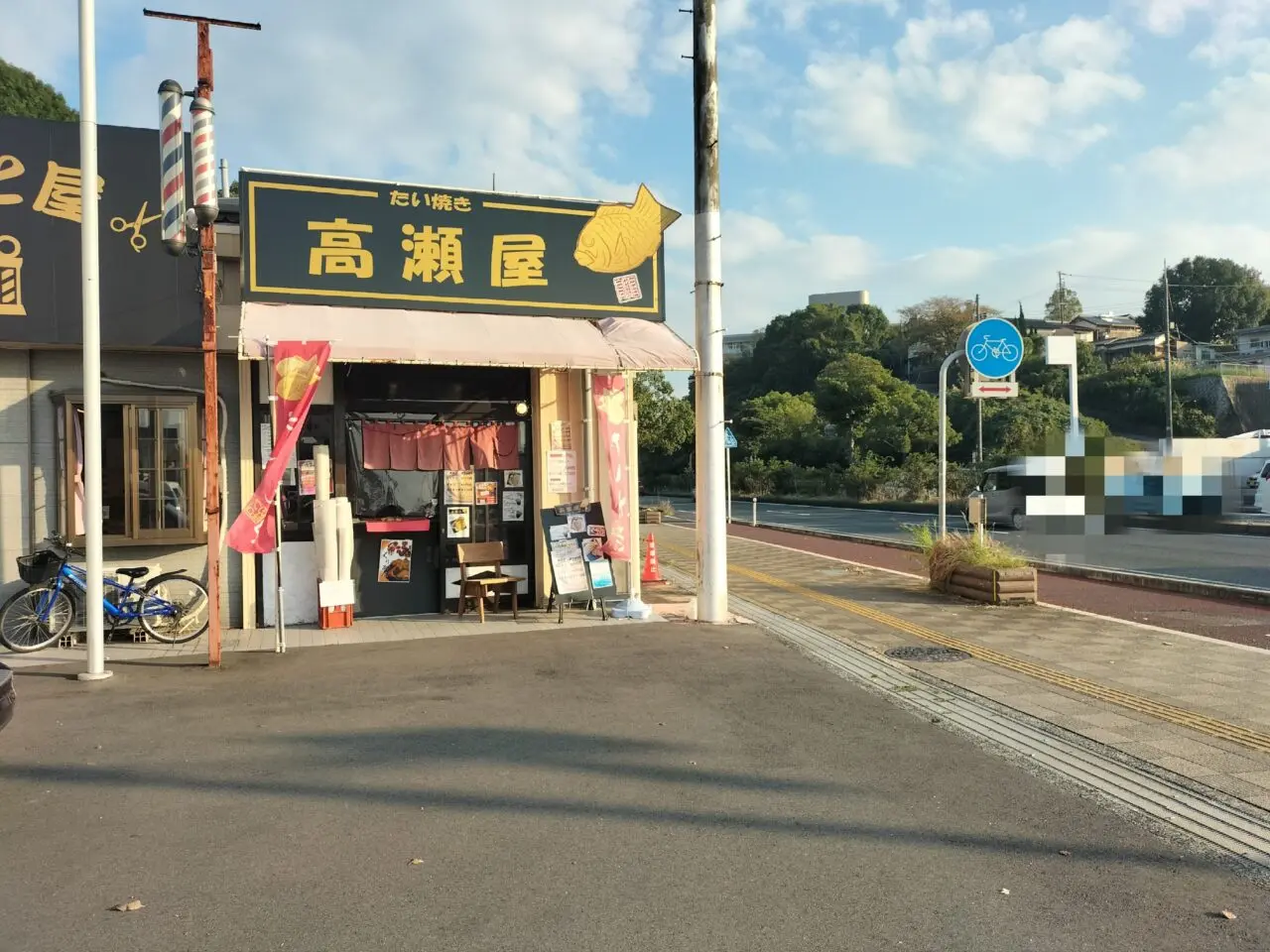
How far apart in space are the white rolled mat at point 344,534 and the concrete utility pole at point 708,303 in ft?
12.8

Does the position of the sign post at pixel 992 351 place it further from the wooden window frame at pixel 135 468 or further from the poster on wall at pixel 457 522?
the wooden window frame at pixel 135 468

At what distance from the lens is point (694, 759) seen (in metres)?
5.73

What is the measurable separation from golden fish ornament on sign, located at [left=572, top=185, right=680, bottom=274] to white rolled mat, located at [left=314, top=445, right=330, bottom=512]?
389cm

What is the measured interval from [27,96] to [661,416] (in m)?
22.6

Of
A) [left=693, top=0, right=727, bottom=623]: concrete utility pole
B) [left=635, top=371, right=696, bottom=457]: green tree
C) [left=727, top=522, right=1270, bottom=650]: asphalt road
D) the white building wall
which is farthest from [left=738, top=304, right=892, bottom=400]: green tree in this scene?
the white building wall

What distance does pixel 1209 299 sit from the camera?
76.0 meters

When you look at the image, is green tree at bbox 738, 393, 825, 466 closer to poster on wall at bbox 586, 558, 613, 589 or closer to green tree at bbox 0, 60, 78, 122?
green tree at bbox 0, 60, 78, 122

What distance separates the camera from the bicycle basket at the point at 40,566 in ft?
29.9

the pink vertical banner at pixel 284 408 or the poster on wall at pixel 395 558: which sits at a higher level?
the pink vertical banner at pixel 284 408

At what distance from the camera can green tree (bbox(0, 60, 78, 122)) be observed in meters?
26.8

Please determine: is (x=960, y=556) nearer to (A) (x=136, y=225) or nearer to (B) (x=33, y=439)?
(A) (x=136, y=225)

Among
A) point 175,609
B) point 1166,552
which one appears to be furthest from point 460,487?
point 1166,552

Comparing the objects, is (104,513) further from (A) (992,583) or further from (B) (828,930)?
(A) (992,583)

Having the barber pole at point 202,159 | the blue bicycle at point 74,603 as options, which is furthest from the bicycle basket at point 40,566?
the barber pole at point 202,159
